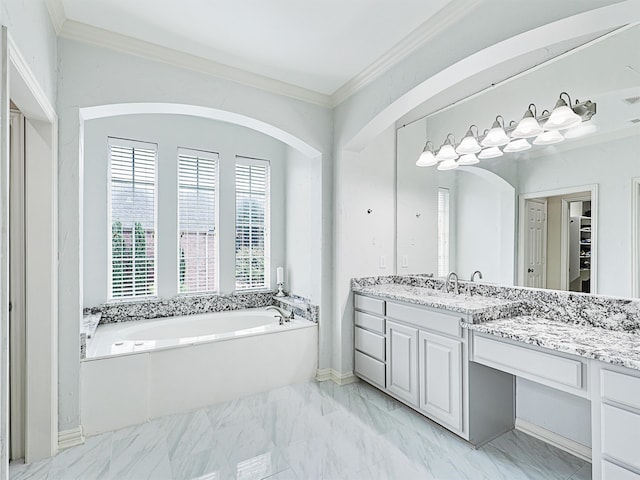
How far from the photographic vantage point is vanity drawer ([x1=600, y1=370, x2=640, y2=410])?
4.69 feet

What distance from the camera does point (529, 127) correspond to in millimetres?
2262

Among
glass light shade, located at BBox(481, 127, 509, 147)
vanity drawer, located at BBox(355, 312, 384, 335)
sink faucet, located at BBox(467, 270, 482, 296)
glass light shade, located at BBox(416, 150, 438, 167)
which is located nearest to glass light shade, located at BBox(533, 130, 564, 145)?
glass light shade, located at BBox(481, 127, 509, 147)

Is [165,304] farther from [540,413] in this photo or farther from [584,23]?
[584,23]

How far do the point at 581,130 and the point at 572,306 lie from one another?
1.12 m

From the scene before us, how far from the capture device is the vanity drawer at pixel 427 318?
7.38ft

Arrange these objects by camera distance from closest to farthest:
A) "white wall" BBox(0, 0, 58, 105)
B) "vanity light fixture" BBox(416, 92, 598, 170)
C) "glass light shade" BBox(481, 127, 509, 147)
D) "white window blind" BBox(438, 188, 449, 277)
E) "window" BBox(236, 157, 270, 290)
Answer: "white wall" BBox(0, 0, 58, 105) → "vanity light fixture" BBox(416, 92, 598, 170) → "glass light shade" BBox(481, 127, 509, 147) → "white window blind" BBox(438, 188, 449, 277) → "window" BBox(236, 157, 270, 290)

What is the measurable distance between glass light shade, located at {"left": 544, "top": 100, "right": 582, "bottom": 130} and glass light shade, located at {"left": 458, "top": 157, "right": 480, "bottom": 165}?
2.21ft

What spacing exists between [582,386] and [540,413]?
83cm

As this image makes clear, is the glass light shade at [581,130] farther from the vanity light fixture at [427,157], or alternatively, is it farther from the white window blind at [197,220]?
the white window blind at [197,220]

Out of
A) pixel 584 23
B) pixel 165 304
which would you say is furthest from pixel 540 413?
pixel 165 304

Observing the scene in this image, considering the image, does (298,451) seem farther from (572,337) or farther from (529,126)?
(529,126)

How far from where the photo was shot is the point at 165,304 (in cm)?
371

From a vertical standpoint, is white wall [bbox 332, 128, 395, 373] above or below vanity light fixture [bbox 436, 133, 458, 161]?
below

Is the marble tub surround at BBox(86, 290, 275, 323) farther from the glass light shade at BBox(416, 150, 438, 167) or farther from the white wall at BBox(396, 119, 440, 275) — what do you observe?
the glass light shade at BBox(416, 150, 438, 167)
